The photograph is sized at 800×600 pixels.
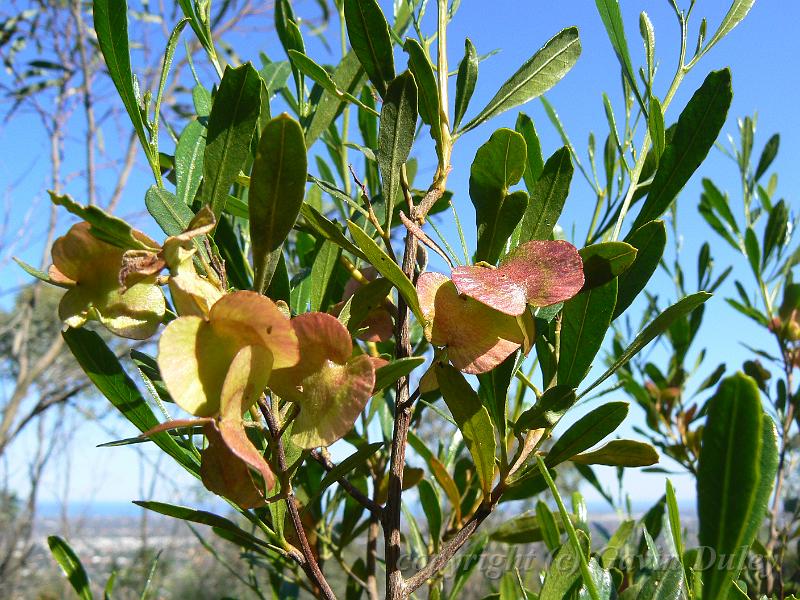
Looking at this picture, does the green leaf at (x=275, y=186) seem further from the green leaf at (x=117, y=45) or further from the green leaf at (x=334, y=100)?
the green leaf at (x=334, y=100)

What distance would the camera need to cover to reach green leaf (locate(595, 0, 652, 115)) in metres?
0.67

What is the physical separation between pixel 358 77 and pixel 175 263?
1.52ft

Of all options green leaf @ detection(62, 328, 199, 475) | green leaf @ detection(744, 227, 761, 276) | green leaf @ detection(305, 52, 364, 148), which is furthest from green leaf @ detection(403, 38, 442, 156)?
green leaf @ detection(744, 227, 761, 276)

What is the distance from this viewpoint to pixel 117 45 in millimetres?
538

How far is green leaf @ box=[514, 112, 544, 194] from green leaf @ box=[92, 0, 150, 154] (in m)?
0.35

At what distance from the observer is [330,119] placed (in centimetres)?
77

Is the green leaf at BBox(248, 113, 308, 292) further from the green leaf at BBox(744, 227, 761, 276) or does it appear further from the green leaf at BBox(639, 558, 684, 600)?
the green leaf at BBox(744, 227, 761, 276)

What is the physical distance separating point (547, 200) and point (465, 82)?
0.18m

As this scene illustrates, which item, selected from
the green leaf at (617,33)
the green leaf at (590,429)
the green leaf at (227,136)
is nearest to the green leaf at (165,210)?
the green leaf at (227,136)

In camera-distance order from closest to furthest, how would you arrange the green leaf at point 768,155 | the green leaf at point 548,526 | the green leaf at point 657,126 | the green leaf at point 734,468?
the green leaf at point 734,468 < the green leaf at point 657,126 < the green leaf at point 548,526 < the green leaf at point 768,155

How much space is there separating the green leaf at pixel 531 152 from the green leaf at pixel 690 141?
0.11 metres


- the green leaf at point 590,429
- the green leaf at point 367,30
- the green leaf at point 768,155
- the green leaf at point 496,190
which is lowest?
the green leaf at point 590,429

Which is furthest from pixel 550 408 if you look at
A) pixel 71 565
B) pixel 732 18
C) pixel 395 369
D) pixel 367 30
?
pixel 71 565

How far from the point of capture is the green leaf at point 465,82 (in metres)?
0.68
